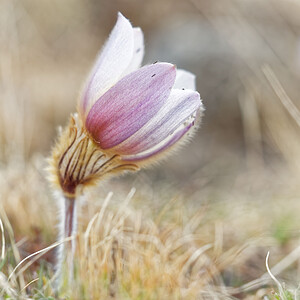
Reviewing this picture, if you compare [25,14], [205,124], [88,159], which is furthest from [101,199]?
[25,14]

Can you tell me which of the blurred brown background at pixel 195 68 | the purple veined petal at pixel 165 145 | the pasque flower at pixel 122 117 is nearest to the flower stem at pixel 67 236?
the pasque flower at pixel 122 117

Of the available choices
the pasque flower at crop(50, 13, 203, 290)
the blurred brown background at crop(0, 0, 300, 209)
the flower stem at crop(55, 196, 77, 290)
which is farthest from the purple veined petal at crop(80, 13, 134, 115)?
the blurred brown background at crop(0, 0, 300, 209)

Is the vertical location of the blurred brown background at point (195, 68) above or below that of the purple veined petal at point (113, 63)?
below

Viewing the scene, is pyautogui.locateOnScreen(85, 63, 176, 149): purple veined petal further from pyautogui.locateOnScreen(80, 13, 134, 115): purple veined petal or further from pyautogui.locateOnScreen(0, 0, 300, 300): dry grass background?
pyautogui.locateOnScreen(0, 0, 300, 300): dry grass background

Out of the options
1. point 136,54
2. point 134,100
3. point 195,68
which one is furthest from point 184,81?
point 195,68

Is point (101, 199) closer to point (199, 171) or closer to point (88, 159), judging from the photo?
point (88, 159)

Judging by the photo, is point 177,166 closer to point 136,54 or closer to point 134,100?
point 136,54

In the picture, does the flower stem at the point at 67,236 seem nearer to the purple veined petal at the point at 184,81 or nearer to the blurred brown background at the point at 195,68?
the purple veined petal at the point at 184,81
